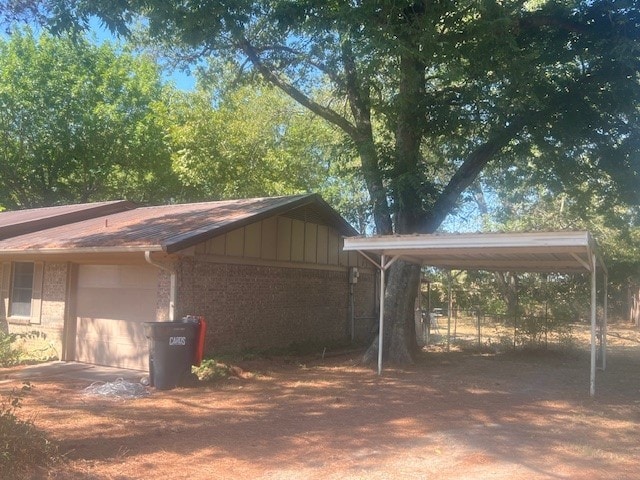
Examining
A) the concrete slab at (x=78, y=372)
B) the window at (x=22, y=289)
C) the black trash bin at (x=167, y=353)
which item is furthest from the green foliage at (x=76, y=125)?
the black trash bin at (x=167, y=353)

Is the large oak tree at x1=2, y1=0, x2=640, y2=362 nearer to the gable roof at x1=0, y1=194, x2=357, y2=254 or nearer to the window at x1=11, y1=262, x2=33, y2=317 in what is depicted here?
the gable roof at x1=0, y1=194, x2=357, y2=254

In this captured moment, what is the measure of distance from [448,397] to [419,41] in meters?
6.37

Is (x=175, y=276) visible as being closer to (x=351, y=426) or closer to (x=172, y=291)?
(x=172, y=291)

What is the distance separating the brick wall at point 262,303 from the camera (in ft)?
41.7

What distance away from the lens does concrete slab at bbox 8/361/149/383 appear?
457 inches

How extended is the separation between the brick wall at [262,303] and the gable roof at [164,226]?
92 centimetres

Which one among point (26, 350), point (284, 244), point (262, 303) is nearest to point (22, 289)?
point (26, 350)

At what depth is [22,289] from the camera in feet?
50.0

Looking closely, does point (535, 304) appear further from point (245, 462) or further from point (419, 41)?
point (245, 462)

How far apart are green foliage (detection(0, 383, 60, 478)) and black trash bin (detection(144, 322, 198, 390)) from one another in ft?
14.1

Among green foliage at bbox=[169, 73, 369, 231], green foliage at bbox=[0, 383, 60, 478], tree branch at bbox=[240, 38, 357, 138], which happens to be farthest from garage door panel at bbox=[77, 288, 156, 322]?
green foliage at bbox=[169, 73, 369, 231]

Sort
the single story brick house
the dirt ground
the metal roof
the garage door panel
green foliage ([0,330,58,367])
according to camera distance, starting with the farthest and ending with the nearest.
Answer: green foliage ([0,330,58,367]) < the garage door panel < the single story brick house < the metal roof < the dirt ground

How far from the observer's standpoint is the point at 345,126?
14773 mm

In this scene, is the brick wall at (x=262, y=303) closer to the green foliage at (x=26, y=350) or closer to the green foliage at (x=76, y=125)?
the green foliage at (x=26, y=350)
